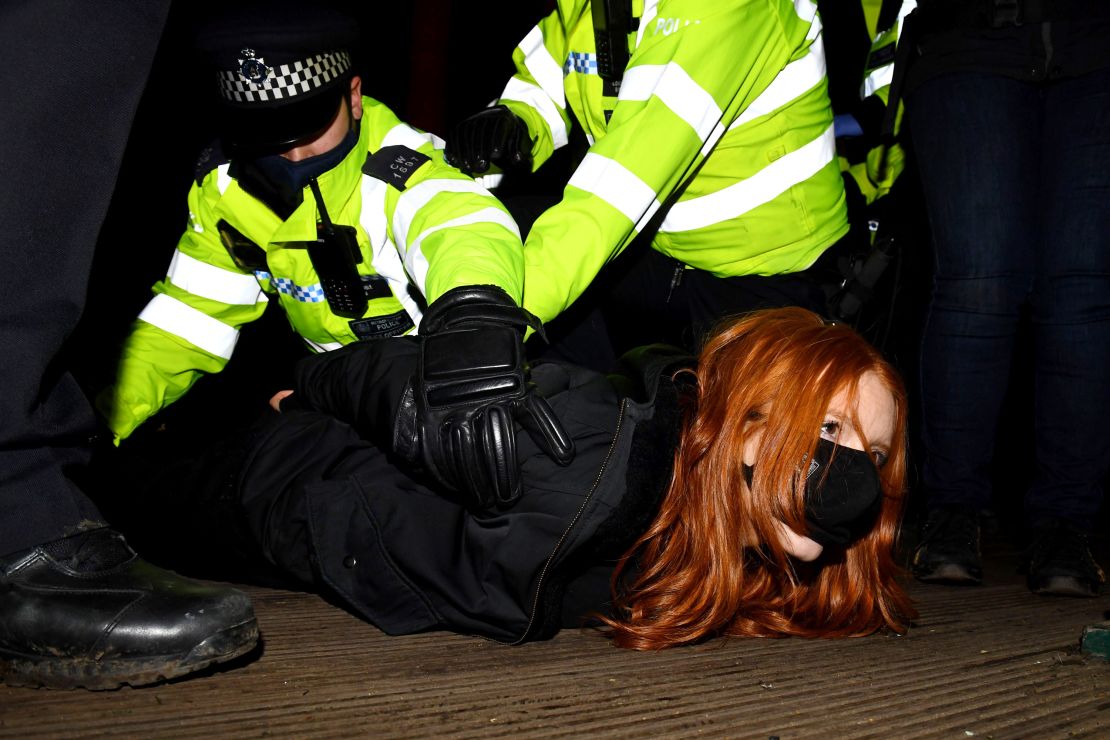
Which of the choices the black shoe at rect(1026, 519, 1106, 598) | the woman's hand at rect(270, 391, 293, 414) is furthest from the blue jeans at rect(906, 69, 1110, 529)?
the woman's hand at rect(270, 391, 293, 414)

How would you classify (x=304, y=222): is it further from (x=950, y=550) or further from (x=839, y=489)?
(x=950, y=550)

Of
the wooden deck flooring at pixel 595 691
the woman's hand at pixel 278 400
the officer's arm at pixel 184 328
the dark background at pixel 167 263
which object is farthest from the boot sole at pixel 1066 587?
the officer's arm at pixel 184 328

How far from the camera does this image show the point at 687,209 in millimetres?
1662

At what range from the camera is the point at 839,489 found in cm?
116

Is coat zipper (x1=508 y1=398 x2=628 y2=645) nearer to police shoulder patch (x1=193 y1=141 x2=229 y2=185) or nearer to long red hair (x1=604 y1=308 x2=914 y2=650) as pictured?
long red hair (x1=604 y1=308 x2=914 y2=650)

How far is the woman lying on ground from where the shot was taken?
1.11 metres

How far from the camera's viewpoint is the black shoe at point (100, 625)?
0.88m

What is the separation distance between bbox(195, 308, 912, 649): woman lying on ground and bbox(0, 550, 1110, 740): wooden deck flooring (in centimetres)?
5

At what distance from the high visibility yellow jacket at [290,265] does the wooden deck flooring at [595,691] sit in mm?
603

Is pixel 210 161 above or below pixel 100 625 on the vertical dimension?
above

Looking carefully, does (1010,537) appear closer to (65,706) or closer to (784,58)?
(784,58)

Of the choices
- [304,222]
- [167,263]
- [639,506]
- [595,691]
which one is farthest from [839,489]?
[167,263]

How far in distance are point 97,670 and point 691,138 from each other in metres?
1.08

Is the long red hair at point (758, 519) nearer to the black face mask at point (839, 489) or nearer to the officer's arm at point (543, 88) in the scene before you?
the black face mask at point (839, 489)
